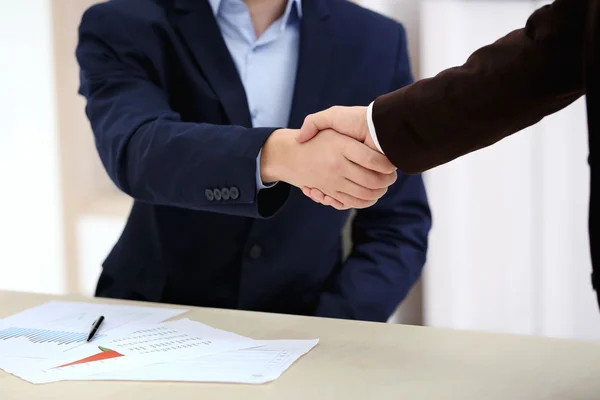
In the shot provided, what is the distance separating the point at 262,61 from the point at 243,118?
16cm

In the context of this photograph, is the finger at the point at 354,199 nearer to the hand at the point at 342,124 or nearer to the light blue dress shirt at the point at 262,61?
the hand at the point at 342,124

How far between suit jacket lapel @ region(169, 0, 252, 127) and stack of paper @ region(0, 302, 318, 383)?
1.35ft

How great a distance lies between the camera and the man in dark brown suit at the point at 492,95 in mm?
818

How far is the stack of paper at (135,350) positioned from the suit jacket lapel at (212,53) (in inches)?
16.2

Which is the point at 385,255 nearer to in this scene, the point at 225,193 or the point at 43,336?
the point at 225,193

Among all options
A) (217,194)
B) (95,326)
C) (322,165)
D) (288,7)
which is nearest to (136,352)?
(95,326)

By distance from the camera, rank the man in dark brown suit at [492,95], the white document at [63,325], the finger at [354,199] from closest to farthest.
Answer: the man in dark brown suit at [492,95] < the white document at [63,325] < the finger at [354,199]

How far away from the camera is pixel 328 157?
3.87ft

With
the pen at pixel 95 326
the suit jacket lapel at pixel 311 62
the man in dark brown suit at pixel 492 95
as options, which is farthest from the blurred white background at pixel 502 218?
the pen at pixel 95 326

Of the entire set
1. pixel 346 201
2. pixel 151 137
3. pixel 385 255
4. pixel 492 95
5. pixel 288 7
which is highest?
pixel 288 7

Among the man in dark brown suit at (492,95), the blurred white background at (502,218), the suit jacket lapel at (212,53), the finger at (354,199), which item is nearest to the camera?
the man in dark brown suit at (492,95)

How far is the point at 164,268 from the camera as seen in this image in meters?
1.42

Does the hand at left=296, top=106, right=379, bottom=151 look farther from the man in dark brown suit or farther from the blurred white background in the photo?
the blurred white background

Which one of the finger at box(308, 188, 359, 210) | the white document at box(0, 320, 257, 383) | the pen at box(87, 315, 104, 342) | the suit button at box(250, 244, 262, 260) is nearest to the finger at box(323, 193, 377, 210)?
the finger at box(308, 188, 359, 210)
